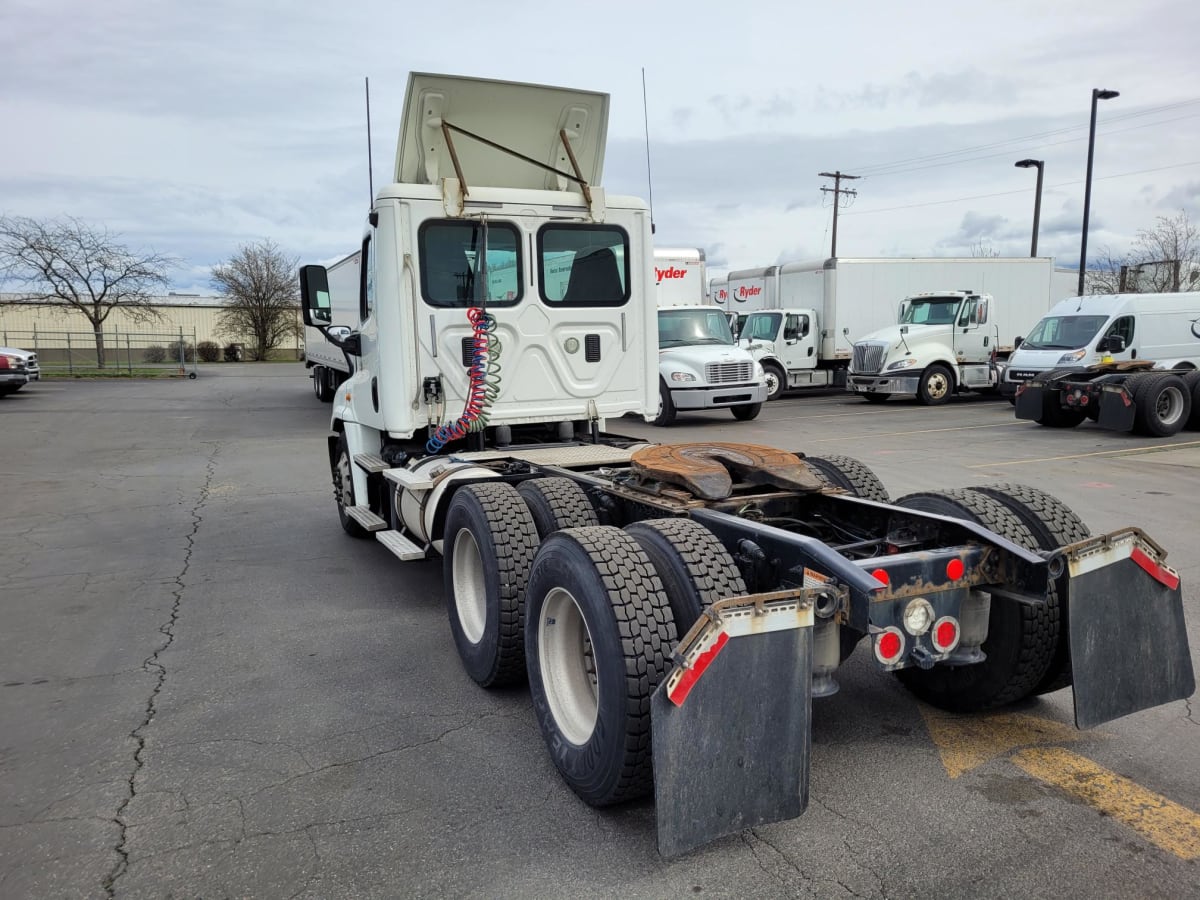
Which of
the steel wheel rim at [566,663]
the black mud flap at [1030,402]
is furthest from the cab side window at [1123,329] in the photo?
the steel wheel rim at [566,663]

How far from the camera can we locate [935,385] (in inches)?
822

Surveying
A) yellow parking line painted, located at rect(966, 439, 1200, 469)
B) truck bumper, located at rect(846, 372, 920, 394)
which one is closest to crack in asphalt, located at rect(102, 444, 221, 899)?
yellow parking line painted, located at rect(966, 439, 1200, 469)

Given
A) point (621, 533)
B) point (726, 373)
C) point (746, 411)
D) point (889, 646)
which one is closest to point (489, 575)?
point (621, 533)

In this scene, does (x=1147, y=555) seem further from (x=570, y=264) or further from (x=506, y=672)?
(x=570, y=264)

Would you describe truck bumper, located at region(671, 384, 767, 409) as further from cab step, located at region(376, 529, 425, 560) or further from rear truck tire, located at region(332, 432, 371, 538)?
cab step, located at region(376, 529, 425, 560)

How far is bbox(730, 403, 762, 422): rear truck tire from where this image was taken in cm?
1791

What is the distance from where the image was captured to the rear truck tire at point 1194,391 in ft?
47.6

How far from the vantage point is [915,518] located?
12.2 feet

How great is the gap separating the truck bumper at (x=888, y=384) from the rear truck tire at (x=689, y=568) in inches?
727

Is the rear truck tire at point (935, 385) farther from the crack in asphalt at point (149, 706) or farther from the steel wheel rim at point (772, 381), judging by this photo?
the crack in asphalt at point (149, 706)

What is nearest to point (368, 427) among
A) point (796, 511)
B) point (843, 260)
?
point (796, 511)

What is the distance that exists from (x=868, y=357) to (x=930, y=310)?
79.1 inches

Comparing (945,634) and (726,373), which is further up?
(726,373)

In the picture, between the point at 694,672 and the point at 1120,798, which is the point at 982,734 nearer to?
the point at 1120,798
